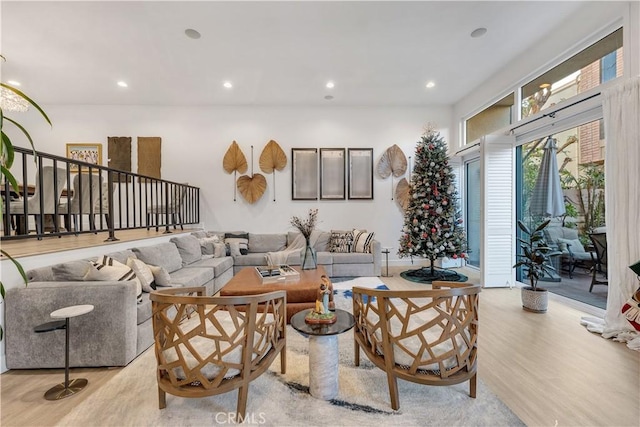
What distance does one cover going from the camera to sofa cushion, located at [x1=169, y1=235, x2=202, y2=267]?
4.05 m

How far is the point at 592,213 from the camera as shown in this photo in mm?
3119

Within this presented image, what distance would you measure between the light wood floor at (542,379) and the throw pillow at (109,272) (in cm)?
70

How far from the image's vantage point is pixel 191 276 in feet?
10.8

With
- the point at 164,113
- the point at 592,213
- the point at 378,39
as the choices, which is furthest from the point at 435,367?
the point at 164,113

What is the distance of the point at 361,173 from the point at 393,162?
2.36 ft

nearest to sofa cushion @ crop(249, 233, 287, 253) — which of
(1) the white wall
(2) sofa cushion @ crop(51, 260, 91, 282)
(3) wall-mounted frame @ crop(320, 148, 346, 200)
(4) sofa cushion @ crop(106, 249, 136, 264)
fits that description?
(1) the white wall

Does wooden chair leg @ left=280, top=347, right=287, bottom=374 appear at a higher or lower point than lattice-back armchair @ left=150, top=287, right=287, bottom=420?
lower

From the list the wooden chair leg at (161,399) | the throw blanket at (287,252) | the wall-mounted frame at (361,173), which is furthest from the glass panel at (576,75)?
the wooden chair leg at (161,399)

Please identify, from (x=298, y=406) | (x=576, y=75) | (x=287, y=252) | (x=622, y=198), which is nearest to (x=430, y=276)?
(x=287, y=252)

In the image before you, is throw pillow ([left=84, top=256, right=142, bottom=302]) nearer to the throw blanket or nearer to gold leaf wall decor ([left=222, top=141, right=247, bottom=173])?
the throw blanket

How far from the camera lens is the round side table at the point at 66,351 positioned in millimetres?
1775

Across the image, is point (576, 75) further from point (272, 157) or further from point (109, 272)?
point (109, 272)

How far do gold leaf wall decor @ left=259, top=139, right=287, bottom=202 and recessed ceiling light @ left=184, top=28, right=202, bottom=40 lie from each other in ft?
7.88

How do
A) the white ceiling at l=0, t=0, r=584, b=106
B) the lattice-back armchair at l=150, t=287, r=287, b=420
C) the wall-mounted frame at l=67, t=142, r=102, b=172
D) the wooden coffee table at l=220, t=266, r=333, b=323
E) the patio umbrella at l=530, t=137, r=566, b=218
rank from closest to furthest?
the lattice-back armchair at l=150, t=287, r=287, b=420 → the wooden coffee table at l=220, t=266, r=333, b=323 → the white ceiling at l=0, t=0, r=584, b=106 → the patio umbrella at l=530, t=137, r=566, b=218 → the wall-mounted frame at l=67, t=142, r=102, b=172
